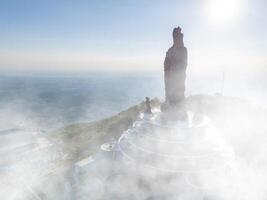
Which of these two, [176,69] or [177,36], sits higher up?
[177,36]

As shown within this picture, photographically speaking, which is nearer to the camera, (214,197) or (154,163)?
(214,197)

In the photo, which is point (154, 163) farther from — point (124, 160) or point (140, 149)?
point (124, 160)

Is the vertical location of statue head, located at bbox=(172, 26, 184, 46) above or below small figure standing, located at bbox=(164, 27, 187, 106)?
above

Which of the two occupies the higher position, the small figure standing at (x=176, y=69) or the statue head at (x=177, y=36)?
the statue head at (x=177, y=36)

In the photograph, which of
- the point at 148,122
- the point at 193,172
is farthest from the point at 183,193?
the point at 148,122

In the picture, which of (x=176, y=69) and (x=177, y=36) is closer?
(x=177, y=36)

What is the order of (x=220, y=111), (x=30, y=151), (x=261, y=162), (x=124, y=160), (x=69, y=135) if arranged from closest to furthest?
(x=124, y=160)
(x=261, y=162)
(x=30, y=151)
(x=220, y=111)
(x=69, y=135)
